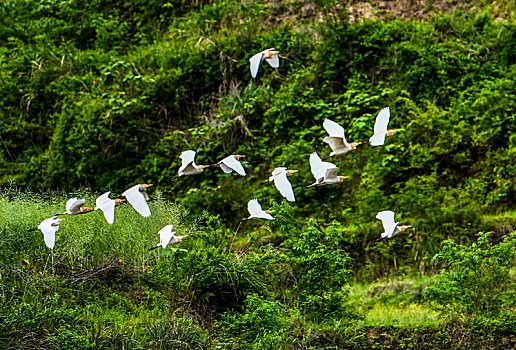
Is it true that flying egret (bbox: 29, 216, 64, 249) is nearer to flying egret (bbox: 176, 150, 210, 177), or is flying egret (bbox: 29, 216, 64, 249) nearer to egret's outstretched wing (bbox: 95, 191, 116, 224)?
egret's outstretched wing (bbox: 95, 191, 116, 224)

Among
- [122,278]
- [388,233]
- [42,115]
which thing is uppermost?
[388,233]

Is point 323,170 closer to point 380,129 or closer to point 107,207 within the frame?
point 380,129

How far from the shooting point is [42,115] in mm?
11836

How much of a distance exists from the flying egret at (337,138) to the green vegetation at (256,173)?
0.95m

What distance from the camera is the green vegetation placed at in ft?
18.9

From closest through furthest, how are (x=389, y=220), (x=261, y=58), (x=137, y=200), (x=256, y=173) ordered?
(x=137, y=200) < (x=389, y=220) < (x=261, y=58) < (x=256, y=173)

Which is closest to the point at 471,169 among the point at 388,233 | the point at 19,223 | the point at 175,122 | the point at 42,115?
the point at 388,233

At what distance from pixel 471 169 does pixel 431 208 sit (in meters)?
1.34

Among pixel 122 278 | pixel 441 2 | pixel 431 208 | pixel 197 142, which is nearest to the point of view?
pixel 122 278

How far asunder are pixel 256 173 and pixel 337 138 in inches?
180

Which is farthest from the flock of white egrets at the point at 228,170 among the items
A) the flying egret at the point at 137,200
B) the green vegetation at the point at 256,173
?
the green vegetation at the point at 256,173

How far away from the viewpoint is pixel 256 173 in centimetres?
998

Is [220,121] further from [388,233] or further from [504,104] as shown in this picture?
[388,233]

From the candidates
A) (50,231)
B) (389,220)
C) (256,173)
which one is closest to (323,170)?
(389,220)
